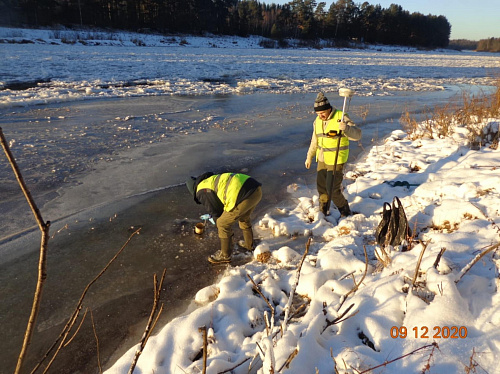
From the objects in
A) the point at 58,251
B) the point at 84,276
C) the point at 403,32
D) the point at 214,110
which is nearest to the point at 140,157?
the point at 58,251

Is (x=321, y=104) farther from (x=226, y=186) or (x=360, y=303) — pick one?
(x=360, y=303)

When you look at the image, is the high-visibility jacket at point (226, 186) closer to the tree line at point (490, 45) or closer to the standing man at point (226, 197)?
the standing man at point (226, 197)

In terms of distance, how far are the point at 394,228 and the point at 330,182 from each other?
110 cm

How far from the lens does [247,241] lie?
392cm

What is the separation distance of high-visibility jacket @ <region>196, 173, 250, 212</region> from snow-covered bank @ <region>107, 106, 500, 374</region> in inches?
29.1

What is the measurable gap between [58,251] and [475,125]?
822 centimetres

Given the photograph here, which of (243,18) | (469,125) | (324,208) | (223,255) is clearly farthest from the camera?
(243,18)

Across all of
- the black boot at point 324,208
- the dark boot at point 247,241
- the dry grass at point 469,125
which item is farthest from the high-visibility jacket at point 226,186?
the dry grass at point 469,125

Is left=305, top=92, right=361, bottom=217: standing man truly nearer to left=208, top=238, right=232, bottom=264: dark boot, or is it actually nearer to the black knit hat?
the black knit hat

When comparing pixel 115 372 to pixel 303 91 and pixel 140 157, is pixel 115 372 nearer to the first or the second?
pixel 140 157

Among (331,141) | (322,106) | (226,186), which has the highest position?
(322,106)

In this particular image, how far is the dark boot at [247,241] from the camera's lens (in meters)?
3.86

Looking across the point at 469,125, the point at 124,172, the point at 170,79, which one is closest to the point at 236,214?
the point at 124,172

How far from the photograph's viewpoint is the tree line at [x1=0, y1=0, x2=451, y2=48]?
45.4 metres
